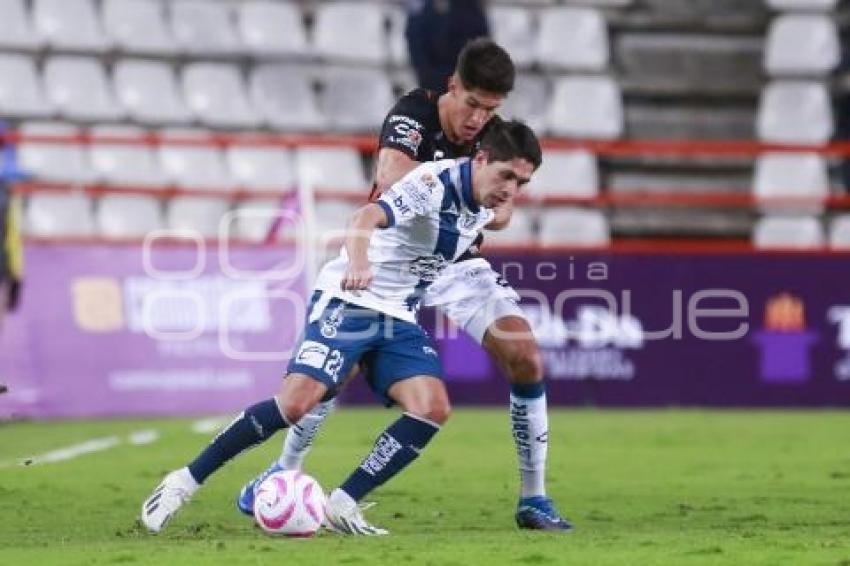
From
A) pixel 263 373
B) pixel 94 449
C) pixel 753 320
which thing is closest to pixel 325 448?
pixel 94 449

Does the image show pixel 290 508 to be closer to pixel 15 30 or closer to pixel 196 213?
pixel 196 213

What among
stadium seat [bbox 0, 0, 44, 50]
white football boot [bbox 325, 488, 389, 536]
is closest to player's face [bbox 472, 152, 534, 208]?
white football boot [bbox 325, 488, 389, 536]

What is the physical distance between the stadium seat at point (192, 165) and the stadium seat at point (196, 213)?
165 mm

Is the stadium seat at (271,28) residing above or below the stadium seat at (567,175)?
above

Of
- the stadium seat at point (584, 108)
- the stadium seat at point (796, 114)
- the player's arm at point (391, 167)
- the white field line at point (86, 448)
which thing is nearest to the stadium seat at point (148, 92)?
the stadium seat at point (584, 108)

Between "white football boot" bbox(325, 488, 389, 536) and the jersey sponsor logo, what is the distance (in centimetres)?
56

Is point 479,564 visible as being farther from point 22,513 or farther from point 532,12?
point 532,12

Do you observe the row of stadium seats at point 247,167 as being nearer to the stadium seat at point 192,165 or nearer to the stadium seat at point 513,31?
the stadium seat at point 192,165

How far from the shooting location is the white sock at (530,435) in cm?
896

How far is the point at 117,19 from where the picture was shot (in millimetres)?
18797

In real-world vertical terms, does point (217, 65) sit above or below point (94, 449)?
above

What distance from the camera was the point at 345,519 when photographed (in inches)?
329

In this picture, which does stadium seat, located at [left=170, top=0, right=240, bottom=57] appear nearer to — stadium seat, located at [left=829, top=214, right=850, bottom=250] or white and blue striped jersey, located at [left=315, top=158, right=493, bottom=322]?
stadium seat, located at [left=829, top=214, right=850, bottom=250]

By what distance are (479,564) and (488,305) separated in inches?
94.1
